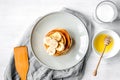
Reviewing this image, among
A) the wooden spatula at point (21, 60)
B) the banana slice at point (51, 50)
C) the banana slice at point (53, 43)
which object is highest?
the banana slice at point (53, 43)

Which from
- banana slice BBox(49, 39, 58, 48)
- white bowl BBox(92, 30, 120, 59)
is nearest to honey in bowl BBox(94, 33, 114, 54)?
white bowl BBox(92, 30, 120, 59)

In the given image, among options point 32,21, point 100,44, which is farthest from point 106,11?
point 32,21

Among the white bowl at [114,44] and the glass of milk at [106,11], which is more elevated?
the glass of milk at [106,11]

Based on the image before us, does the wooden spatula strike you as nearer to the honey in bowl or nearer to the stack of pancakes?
the stack of pancakes

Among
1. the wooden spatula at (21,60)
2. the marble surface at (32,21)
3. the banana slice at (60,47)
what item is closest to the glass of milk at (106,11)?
the marble surface at (32,21)

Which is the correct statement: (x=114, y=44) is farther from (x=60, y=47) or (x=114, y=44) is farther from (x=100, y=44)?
(x=60, y=47)

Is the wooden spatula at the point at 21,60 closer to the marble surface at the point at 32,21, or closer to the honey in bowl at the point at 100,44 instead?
the marble surface at the point at 32,21
